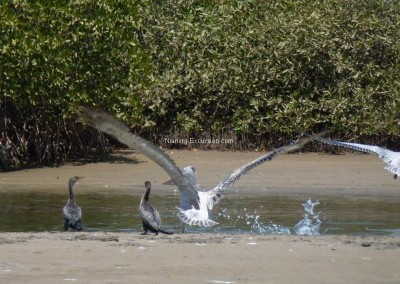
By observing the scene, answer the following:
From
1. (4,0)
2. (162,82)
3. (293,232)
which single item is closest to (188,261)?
(293,232)

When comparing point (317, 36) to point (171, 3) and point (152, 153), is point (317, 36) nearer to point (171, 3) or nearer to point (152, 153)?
point (171, 3)

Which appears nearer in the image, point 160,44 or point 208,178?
point 208,178

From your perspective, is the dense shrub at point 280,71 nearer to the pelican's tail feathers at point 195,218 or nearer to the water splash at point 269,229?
the water splash at point 269,229

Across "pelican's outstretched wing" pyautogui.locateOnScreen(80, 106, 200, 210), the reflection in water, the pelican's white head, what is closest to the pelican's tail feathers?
the pelican's white head

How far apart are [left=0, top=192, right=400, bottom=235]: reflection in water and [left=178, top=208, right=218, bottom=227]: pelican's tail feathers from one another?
1146 millimetres

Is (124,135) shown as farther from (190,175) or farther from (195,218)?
(190,175)

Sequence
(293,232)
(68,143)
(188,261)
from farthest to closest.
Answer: (68,143), (293,232), (188,261)

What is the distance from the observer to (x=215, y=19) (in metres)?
25.1

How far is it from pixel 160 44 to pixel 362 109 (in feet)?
15.8

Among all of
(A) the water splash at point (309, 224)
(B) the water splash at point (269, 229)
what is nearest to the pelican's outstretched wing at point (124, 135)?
(B) the water splash at point (269, 229)

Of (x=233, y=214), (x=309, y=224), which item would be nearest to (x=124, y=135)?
(x=309, y=224)

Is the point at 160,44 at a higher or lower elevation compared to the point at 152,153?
higher

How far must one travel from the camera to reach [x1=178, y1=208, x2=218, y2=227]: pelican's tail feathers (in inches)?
514

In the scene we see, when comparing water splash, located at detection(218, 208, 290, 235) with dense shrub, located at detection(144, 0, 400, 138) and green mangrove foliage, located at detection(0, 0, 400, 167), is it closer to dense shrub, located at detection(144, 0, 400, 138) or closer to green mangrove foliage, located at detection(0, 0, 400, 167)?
green mangrove foliage, located at detection(0, 0, 400, 167)
